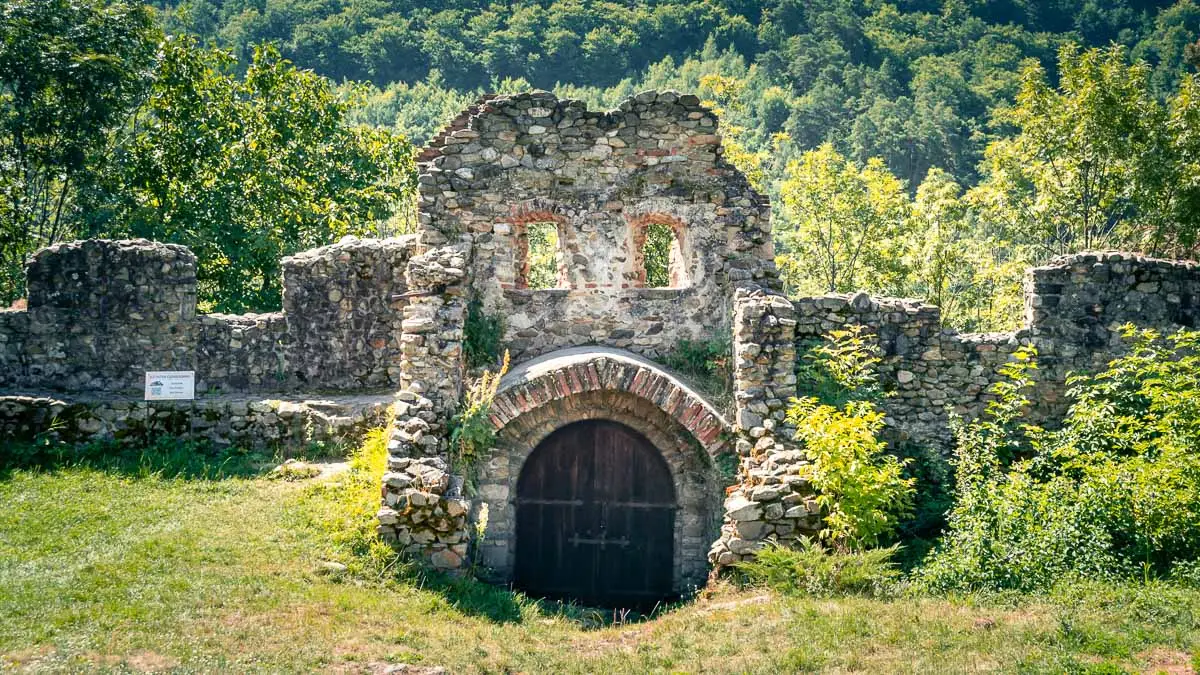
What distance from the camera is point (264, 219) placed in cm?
2403

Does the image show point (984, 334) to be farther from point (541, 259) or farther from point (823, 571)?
point (541, 259)

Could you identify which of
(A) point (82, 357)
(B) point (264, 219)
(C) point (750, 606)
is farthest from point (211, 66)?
(C) point (750, 606)

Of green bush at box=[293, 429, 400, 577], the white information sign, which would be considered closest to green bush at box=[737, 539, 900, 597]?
green bush at box=[293, 429, 400, 577]

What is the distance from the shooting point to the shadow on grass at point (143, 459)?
1291 centimetres

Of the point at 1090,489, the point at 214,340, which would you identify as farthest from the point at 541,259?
the point at 1090,489

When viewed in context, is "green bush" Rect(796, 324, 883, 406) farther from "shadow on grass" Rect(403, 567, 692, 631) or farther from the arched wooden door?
"shadow on grass" Rect(403, 567, 692, 631)

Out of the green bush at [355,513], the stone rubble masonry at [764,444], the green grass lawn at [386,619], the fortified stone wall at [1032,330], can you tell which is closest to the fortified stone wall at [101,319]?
the green grass lawn at [386,619]

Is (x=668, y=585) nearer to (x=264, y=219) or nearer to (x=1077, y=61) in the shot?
(x=264, y=219)

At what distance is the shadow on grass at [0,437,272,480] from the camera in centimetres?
1291

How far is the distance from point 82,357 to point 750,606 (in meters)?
10.7

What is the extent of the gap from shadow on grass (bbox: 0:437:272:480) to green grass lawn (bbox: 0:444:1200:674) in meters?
1.52

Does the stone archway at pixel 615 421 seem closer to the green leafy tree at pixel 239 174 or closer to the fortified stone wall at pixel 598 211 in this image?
the fortified stone wall at pixel 598 211

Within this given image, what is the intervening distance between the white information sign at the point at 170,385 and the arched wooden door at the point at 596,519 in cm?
515

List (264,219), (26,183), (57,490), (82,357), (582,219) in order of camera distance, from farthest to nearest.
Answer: (264,219)
(26,183)
(82,357)
(582,219)
(57,490)
